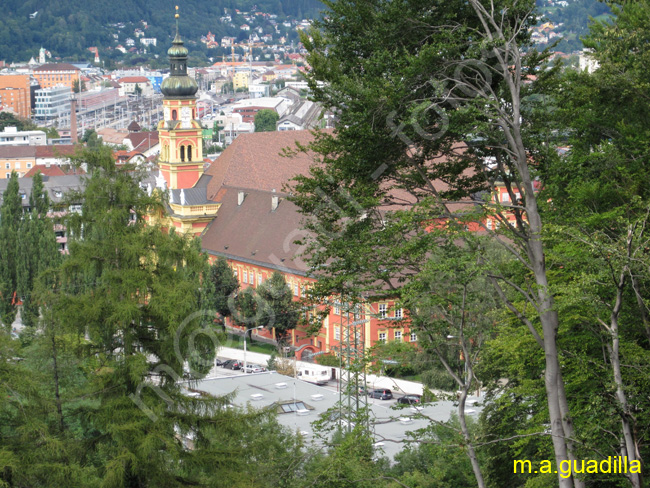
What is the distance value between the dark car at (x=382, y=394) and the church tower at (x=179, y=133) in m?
28.8

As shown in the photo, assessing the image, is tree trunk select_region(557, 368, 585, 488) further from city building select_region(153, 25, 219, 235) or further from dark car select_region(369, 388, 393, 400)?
city building select_region(153, 25, 219, 235)

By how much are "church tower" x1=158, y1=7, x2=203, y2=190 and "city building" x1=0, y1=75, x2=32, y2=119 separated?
118 meters

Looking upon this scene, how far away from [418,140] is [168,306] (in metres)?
5.26

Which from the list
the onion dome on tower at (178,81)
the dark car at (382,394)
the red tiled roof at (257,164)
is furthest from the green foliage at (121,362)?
the onion dome on tower at (178,81)

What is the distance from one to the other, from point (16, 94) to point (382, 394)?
154 meters

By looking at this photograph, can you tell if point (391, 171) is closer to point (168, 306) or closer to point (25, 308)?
point (168, 306)

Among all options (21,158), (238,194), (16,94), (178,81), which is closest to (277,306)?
(238,194)

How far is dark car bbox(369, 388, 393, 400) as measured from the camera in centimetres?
4119

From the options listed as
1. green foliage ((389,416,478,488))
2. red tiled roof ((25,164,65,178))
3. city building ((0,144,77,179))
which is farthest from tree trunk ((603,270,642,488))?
city building ((0,144,77,179))

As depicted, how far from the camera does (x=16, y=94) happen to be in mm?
182125

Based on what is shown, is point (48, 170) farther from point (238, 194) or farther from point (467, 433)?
point (467, 433)

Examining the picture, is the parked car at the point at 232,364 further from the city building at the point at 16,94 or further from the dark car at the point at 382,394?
the city building at the point at 16,94

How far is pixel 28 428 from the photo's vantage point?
57.2 ft

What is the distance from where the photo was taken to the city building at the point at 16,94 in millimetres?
181000
